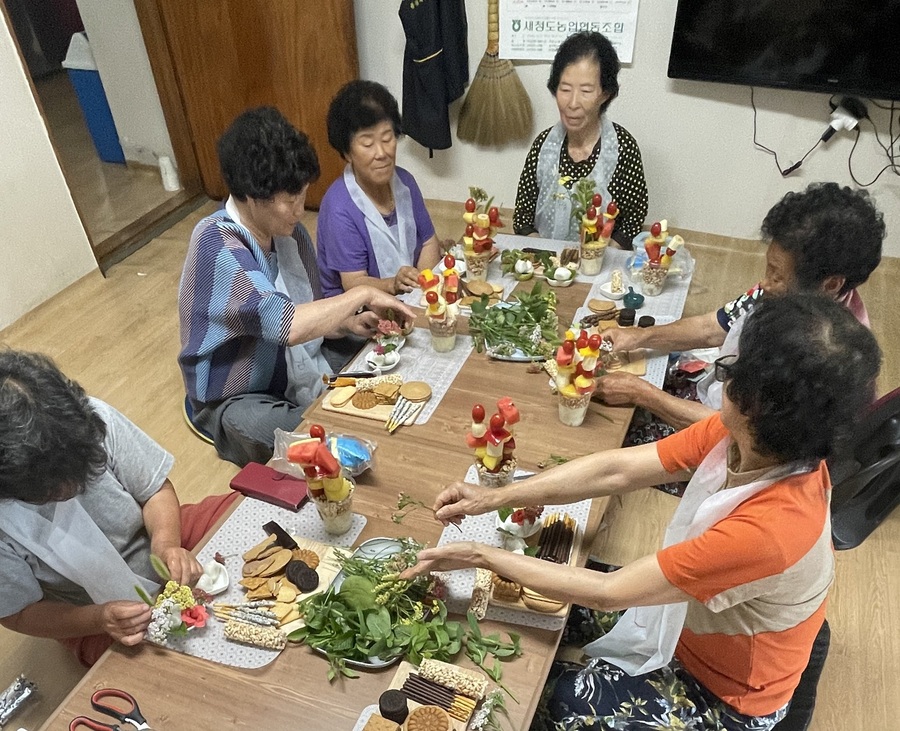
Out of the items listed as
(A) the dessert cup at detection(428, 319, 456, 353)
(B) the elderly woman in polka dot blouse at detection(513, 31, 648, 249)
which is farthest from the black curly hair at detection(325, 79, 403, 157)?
(A) the dessert cup at detection(428, 319, 456, 353)

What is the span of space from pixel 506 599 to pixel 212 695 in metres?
0.49

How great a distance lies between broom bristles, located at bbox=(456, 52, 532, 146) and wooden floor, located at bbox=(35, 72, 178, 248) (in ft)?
6.57

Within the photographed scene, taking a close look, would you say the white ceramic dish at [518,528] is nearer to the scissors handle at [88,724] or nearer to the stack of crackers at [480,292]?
the scissors handle at [88,724]

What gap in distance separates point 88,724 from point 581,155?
2316mm

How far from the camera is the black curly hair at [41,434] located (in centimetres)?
105

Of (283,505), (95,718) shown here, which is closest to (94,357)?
(283,505)

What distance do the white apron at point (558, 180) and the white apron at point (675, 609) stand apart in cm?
151

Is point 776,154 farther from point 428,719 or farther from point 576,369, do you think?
point 428,719

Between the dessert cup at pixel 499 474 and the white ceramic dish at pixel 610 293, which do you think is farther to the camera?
the white ceramic dish at pixel 610 293

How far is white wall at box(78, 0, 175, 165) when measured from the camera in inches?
156

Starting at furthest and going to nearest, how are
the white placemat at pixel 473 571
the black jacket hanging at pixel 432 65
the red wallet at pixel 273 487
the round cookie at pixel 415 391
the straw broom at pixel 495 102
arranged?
the straw broom at pixel 495 102, the black jacket hanging at pixel 432 65, the round cookie at pixel 415 391, the red wallet at pixel 273 487, the white placemat at pixel 473 571

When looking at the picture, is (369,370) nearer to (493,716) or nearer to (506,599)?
(506,599)

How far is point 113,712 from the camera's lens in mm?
1038

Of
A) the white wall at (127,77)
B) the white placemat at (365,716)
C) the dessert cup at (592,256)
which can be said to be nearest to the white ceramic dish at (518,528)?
the white placemat at (365,716)
